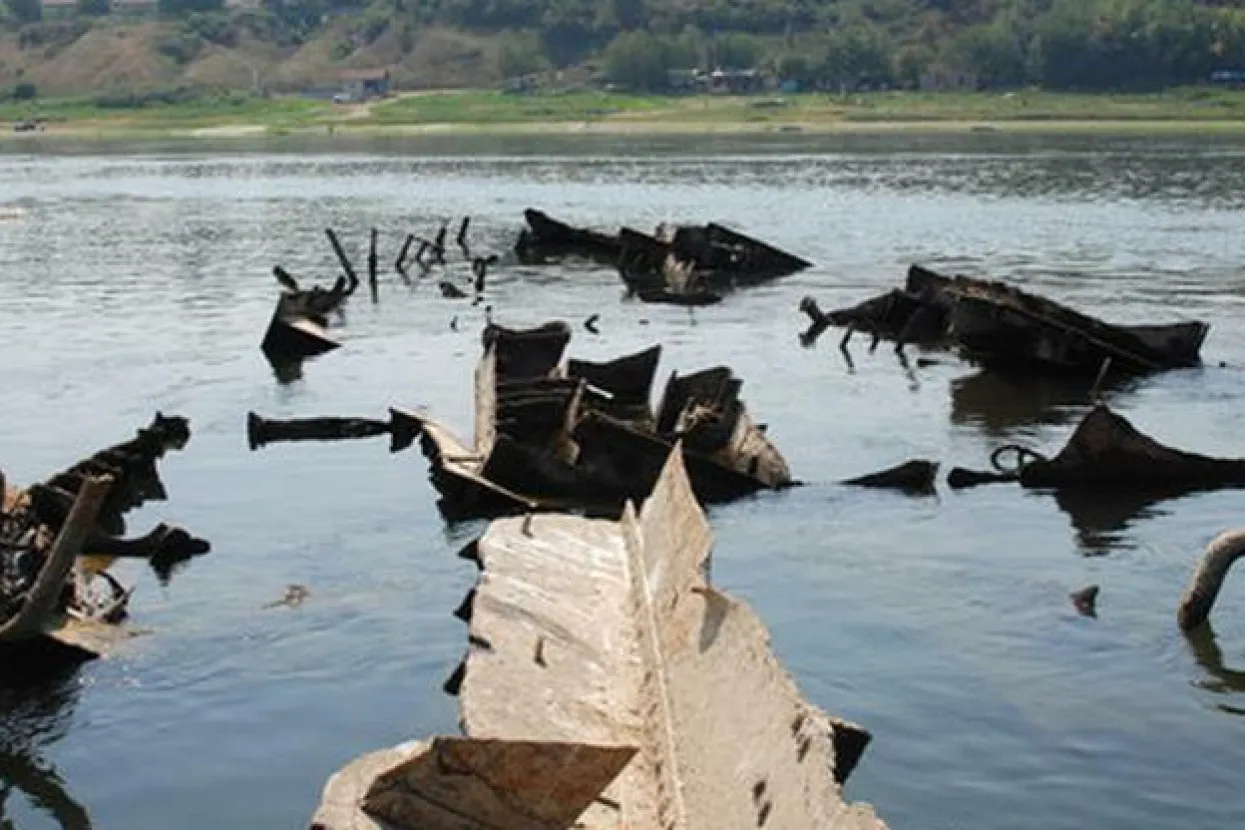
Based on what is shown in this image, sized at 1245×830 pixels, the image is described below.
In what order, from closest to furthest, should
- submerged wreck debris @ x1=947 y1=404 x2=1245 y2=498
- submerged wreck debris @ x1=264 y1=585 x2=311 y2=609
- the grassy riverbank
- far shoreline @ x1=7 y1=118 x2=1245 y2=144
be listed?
1. submerged wreck debris @ x1=264 y1=585 x2=311 y2=609
2. submerged wreck debris @ x1=947 y1=404 x2=1245 y2=498
3. far shoreline @ x1=7 y1=118 x2=1245 y2=144
4. the grassy riverbank

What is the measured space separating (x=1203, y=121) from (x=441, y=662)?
546 ft

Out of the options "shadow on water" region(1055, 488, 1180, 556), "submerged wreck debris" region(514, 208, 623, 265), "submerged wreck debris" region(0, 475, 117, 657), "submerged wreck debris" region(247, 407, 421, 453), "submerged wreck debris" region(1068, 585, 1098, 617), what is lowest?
"submerged wreck debris" region(514, 208, 623, 265)

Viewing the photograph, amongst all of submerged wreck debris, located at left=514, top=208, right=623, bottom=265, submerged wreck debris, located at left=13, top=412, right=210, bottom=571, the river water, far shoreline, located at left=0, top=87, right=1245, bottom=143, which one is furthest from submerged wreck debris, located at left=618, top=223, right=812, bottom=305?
far shoreline, located at left=0, top=87, right=1245, bottom=143

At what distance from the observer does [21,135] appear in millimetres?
198750

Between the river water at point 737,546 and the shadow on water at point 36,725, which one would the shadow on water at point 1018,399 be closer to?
the river water at point 737,546

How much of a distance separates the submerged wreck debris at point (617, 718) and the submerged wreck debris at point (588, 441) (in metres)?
6.66

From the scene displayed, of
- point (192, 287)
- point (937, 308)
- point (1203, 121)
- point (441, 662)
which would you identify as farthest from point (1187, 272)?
point (1203, 121)

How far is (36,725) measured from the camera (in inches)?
725

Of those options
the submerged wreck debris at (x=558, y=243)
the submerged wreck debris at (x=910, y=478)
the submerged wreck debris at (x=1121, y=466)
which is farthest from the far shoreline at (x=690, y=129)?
the submerged wreck debris at (x=910, y=478)

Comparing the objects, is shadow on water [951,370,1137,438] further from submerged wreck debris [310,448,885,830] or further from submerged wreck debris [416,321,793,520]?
submerged wreck debris [310,448,885,830]

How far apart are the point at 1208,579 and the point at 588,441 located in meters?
8.83

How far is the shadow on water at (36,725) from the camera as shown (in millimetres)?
16859

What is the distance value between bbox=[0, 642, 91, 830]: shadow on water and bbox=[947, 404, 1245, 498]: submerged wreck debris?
14.5m

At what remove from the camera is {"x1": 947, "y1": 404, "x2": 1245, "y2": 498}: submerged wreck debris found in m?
27.6
